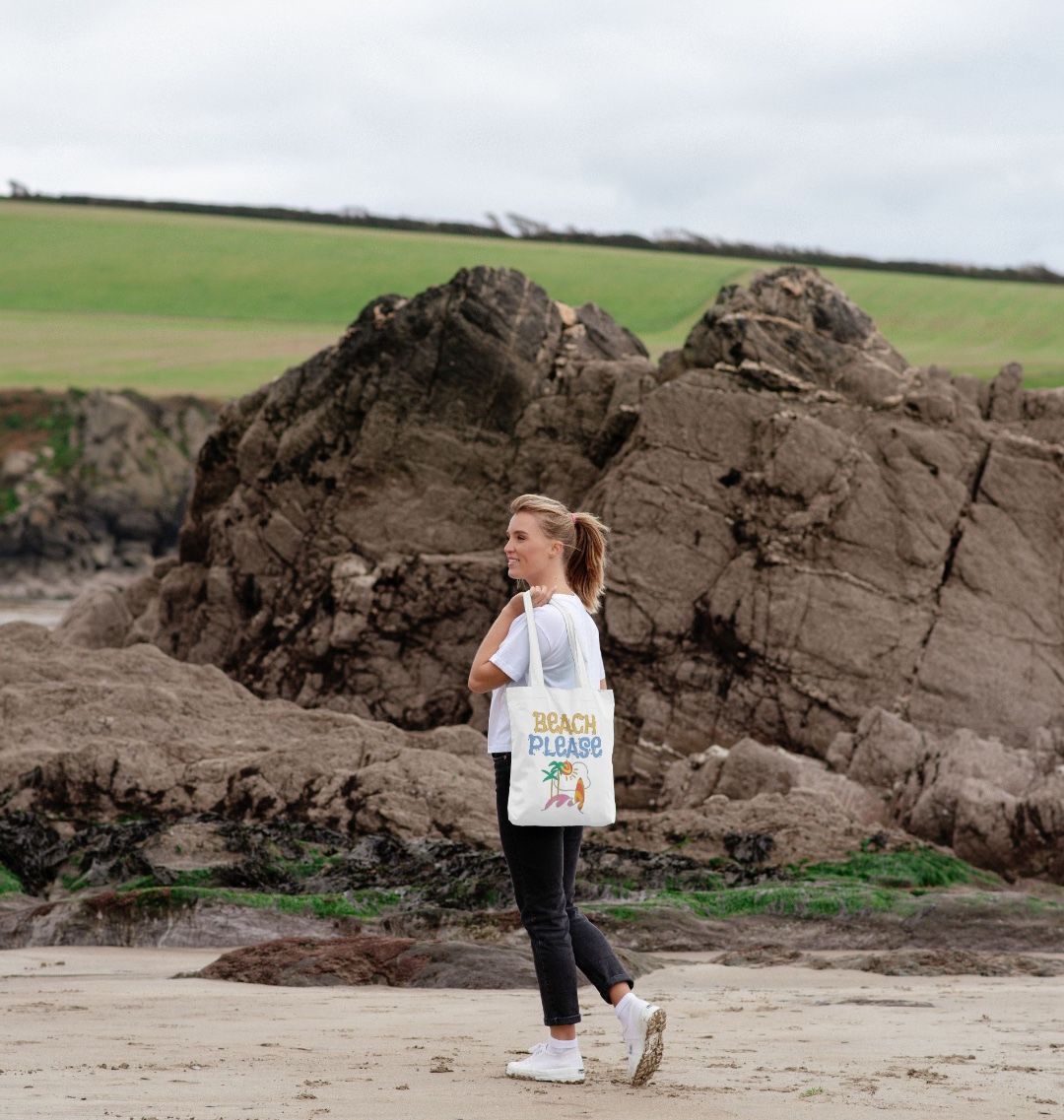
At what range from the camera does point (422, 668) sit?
19.9m

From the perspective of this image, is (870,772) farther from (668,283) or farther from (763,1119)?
(668,283)

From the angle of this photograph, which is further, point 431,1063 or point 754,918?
point 754,918

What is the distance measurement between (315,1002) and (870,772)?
31.4 feet

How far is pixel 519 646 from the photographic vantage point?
6055mm

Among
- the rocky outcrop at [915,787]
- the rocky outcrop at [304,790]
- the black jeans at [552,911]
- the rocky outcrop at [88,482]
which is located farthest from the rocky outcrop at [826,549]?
the rocky outcrop at [88,482]

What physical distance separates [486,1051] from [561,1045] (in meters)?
0.70

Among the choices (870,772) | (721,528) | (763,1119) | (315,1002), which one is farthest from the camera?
(721,528)

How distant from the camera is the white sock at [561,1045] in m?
6.00

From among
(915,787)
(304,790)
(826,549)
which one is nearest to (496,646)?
(304,790)

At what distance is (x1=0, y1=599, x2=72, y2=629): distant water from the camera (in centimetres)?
4784

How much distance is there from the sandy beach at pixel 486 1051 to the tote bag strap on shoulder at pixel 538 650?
1344 mm

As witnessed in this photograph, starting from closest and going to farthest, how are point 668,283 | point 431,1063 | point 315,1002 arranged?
point 431,1063, point 315,1002, point 668,283

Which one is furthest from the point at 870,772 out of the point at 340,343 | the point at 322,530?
the point at 340,343

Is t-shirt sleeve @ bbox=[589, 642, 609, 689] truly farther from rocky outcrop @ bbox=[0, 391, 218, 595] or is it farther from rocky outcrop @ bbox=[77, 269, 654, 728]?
rocky outcrop @ bbox=[0, 391, 218, 595]
